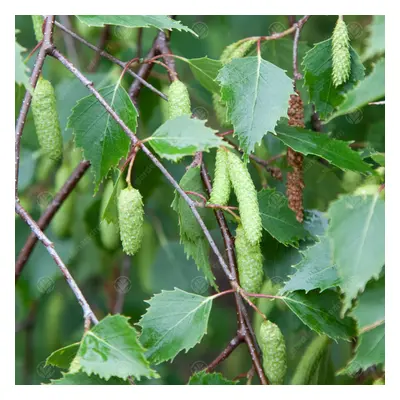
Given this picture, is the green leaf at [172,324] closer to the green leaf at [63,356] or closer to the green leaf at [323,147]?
the green leaf at [63,356]

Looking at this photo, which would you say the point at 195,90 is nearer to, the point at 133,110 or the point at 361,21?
the point at 361,21

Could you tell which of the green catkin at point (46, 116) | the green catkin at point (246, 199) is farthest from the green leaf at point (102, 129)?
the green catkin at point (246, 199)

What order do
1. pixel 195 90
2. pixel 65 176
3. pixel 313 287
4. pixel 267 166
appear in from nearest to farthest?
1. pixel 313 287
2. pixel 267 166
3. pixel 65 176
4. pixel 195 90

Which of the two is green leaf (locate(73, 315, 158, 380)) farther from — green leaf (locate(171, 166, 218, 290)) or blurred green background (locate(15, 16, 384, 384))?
blurred green background (locate(15, 16, 384, 384))

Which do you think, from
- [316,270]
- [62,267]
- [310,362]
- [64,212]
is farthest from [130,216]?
[64,212]

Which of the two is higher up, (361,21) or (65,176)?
(361,21)


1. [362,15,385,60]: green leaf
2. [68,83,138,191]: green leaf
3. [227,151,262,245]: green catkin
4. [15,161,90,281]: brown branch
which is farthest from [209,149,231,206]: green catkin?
[15,161,90,281]: brown branch
